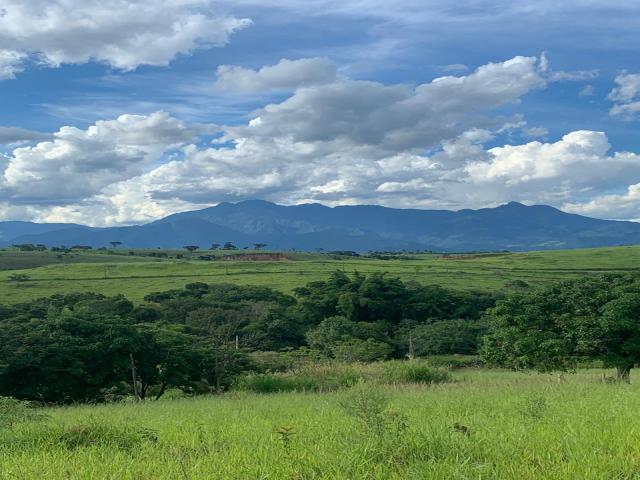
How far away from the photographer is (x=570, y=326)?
29578 millimetres

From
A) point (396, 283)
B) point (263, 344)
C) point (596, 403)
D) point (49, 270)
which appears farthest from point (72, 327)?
point (49, 270)

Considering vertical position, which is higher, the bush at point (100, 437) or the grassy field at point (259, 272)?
the bush at point (100, 437)

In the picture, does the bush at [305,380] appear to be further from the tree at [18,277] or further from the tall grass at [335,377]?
the tree at [18,277]

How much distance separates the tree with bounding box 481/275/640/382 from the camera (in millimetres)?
27938

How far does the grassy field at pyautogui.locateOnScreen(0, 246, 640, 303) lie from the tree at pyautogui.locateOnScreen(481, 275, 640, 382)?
83297 millimetres

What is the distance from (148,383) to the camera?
1419 inches

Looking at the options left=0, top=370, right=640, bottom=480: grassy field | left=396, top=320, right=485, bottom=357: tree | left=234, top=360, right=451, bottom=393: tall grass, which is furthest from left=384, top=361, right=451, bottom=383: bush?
left=396, top=320, right=485, bottom=357: tree

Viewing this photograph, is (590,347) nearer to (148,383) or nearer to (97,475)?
(148,383)

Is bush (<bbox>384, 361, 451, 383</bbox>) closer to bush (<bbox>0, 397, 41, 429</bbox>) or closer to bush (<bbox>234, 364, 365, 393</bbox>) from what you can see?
bush (<bbox>234, 364, 365, 393</bbox>)

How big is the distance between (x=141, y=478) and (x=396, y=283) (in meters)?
90.4

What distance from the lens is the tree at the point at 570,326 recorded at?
2794 cm

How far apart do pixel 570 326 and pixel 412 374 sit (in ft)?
26.3

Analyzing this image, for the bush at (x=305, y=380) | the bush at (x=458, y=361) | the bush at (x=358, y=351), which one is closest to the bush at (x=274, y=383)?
the bush at (x=305, y=380)

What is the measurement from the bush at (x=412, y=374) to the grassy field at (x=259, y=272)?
82.9 meters
